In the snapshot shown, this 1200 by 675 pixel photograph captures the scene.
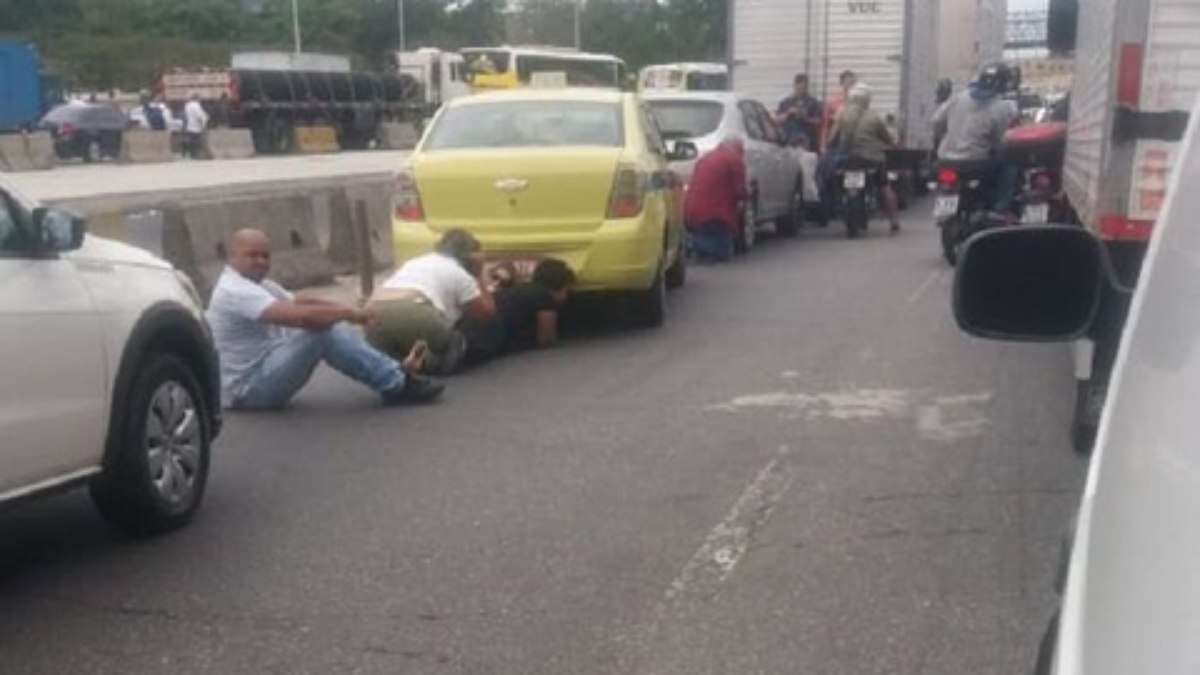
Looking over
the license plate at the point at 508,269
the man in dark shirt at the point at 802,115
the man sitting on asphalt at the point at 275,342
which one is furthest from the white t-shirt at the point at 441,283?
the man in dark shirt at the point at 802,115

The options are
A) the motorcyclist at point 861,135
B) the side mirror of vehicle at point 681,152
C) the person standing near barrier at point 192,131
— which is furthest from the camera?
the person standing near barrier at point 192,131

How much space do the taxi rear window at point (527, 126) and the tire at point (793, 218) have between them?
9042 millimetres

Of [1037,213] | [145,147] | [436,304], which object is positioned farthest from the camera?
[145,147]

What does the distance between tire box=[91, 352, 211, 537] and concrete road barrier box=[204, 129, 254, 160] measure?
132 feet

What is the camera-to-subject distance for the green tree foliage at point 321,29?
250 feet

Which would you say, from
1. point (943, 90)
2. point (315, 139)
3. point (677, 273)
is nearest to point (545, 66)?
point (315, 139)

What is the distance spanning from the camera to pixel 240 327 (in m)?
10.8

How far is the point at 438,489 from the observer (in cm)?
882

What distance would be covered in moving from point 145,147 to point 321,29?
54.3 metres

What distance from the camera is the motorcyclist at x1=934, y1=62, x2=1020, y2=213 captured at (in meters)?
17.8

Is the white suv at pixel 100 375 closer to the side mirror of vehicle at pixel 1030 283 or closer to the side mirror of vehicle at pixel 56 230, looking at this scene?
the side mirror of vehicle at pixel 56 230

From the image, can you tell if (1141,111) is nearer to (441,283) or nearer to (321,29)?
(441,283)

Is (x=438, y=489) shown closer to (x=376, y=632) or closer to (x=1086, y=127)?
(x=376, y=632)

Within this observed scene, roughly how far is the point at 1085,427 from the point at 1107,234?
2632 mm
